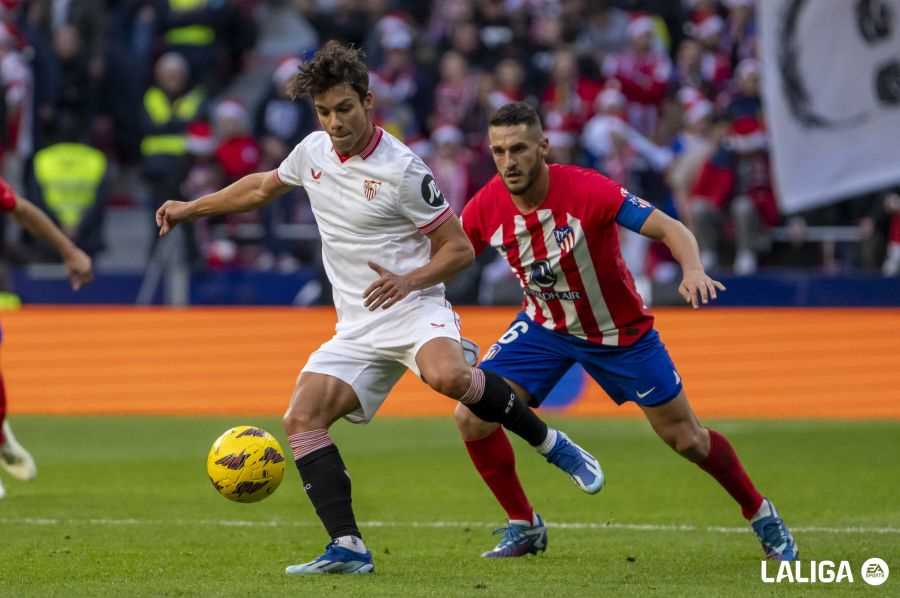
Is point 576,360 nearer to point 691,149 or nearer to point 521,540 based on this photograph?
point 521,540

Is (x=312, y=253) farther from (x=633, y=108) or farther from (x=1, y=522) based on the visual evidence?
(x=1, y=522)

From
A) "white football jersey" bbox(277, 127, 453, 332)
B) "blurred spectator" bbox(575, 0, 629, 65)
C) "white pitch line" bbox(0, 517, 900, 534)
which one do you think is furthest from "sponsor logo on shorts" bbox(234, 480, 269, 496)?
"blurred spectator" bbox(575, 0, 629, 65)

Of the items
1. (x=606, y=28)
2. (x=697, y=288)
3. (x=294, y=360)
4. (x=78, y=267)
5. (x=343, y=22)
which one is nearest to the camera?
(x=697, y=288)

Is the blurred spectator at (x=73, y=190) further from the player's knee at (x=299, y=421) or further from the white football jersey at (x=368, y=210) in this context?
the player's knee at (x=299, y=421)

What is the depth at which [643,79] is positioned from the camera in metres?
21.0

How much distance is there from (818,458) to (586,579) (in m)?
6.29

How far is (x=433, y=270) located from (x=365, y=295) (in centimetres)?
36

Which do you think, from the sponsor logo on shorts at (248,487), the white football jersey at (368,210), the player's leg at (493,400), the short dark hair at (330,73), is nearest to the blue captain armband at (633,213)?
the white football jersey at (368,210)

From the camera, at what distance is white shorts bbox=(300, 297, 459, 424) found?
7.89 metres

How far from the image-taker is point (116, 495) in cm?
1102

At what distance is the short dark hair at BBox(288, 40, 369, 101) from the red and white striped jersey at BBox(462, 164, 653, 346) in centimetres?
109

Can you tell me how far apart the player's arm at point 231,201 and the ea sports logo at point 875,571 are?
3.21 metres

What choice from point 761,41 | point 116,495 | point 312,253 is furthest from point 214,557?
point 312,253

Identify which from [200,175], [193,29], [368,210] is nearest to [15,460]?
[368,210]
